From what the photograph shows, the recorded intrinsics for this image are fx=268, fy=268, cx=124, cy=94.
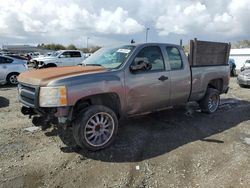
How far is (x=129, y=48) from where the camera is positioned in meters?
5.42

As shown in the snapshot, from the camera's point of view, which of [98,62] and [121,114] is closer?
[121,114]

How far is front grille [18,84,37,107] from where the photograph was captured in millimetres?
4439

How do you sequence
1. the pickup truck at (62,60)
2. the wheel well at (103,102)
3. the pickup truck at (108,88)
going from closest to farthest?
1. the pickup truck at (108,88)
2. the wheel well at (103,102)
3. the pickup truck at (62,60)

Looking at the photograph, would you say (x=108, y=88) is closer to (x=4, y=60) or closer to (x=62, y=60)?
(x=4, y=60)

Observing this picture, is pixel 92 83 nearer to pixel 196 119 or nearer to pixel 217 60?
pixel 196 119

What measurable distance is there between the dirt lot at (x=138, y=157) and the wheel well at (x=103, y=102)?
0.68 m

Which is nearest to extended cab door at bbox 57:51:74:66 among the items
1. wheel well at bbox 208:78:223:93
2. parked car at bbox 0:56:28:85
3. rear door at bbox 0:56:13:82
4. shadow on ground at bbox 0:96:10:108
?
parked car at bbox 0:56:28:85

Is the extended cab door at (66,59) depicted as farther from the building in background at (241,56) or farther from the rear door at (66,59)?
the building in background at (241,56)

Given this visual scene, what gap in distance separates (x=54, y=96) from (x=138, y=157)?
5.59 ft

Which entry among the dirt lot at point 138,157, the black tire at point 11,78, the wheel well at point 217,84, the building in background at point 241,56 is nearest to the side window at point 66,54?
the black tire at point 11,78

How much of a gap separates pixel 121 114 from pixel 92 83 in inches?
38.7

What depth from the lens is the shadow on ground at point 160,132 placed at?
4.65 meters

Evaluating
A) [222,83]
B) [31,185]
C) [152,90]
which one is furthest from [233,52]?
[31,185]

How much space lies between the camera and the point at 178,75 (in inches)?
235
